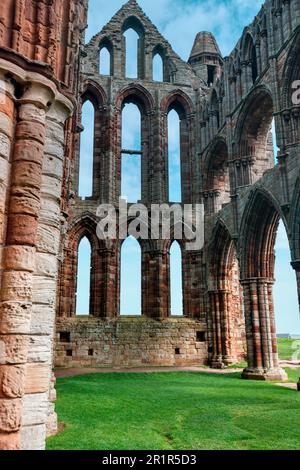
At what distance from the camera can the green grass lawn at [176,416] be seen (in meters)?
5.05

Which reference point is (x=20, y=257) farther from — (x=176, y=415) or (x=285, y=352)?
(x=285, y=352)

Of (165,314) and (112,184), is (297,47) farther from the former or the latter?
(165,314)

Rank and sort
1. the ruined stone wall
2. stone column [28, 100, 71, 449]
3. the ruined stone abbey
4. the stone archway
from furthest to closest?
1. the stone archway
2. the ruined stone wall
3. the ruined stone abbey
4. stone column [28, 100, 71, 449]

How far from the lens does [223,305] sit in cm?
1641

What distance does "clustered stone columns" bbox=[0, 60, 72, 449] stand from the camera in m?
3.10

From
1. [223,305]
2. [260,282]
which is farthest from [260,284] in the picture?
[223,305]

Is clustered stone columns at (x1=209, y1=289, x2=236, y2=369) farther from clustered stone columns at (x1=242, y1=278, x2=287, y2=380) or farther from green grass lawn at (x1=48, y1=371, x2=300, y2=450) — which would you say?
green grass lawn at (x1=48, y1=371, x2=300, y2=450)

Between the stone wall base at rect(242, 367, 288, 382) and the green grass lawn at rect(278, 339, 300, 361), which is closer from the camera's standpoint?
the stone wall base at rect(242, 367, 288, 382)

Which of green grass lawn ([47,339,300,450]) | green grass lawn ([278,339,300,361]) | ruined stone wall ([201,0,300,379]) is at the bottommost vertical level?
green grass lawn ([47,339,300,450])

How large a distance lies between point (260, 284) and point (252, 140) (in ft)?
16.7

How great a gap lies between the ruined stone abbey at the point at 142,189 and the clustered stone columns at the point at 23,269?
1 cm

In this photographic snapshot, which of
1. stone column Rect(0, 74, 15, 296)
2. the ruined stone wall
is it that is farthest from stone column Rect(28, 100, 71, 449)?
the ruined stone wall

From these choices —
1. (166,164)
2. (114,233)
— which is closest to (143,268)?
(114,233)

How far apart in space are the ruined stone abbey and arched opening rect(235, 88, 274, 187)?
46 millimetres
